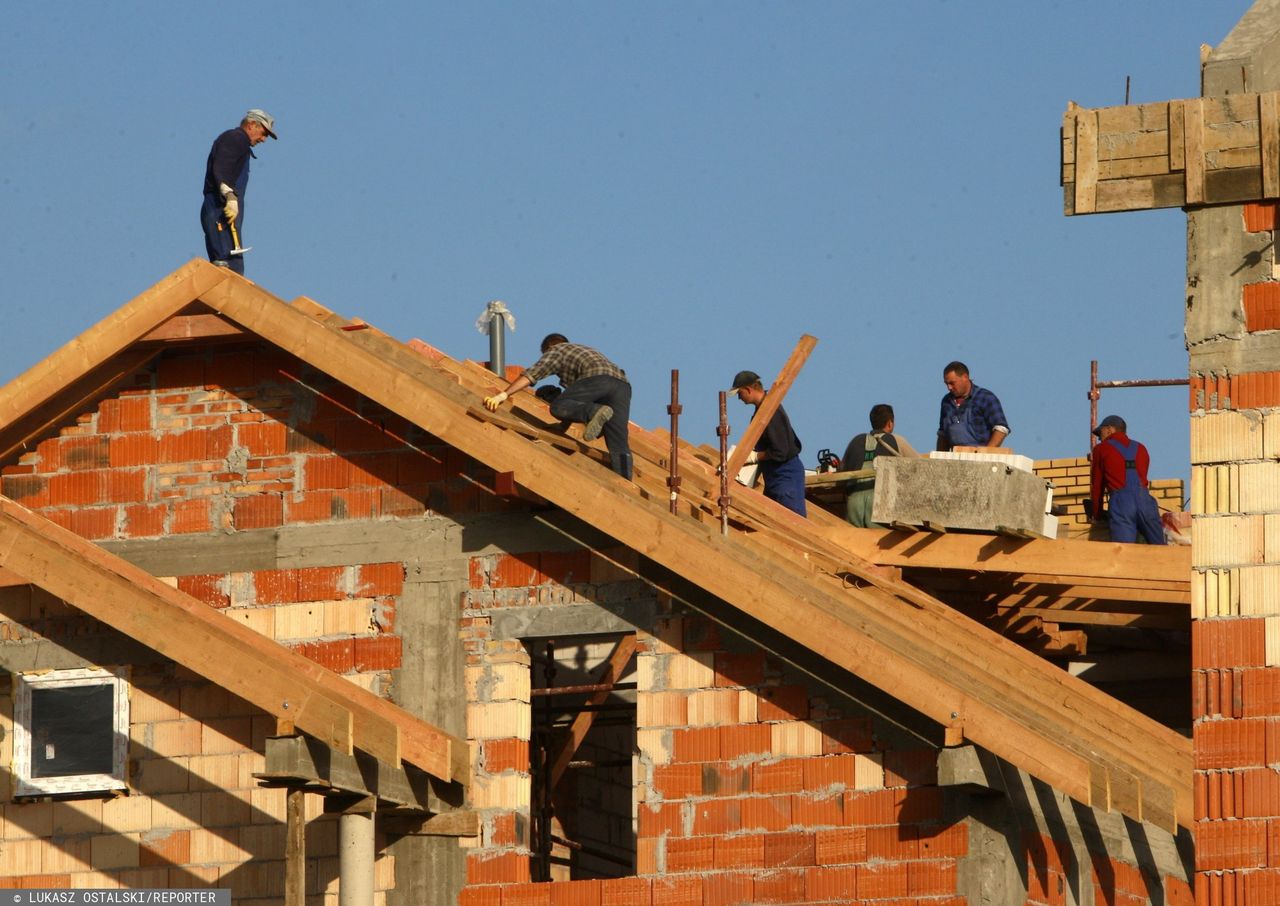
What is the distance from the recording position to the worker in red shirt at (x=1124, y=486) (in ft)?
63.6

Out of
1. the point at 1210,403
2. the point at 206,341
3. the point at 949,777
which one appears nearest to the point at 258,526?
the point at 206,341

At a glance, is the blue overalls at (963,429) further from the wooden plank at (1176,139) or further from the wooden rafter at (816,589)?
the wooden plank at (1176,139)

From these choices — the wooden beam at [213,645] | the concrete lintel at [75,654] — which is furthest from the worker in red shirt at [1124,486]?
the concrete lintel at [75,654]

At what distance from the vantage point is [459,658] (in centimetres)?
1692

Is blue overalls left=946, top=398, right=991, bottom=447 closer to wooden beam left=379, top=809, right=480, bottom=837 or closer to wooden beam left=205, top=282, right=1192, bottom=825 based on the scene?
wooden beam left=205, top=282, right=1192, bottom=825

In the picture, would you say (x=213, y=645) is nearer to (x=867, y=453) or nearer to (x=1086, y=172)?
(x=1086, y=172)

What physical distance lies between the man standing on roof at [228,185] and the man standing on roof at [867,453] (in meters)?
5.10

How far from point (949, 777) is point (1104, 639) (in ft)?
20.8

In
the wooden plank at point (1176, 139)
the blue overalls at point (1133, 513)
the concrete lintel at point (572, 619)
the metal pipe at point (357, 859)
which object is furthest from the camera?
the blue overalls at point (1133, 513)

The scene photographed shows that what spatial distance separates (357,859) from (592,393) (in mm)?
3787

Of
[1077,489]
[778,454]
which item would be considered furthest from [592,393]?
[1077,489]

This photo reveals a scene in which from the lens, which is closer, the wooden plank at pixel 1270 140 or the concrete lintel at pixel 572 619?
the wooden plank at pixel 1270 140

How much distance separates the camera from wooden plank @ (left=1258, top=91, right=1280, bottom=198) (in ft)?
46.6

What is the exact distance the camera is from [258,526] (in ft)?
58.0
